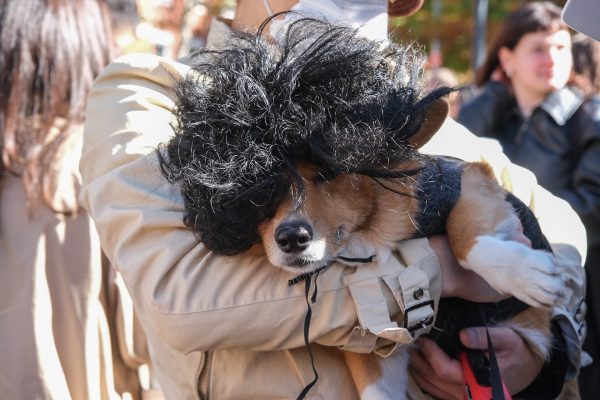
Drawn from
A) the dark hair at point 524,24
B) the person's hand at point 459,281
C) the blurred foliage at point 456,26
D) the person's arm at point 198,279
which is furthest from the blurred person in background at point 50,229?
the blurred foliage at point 456,26

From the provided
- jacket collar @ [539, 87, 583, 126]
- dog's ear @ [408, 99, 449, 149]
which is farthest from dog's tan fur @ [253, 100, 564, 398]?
jacket collar @ [539, 87, 583, 126]

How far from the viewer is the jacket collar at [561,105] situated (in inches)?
171

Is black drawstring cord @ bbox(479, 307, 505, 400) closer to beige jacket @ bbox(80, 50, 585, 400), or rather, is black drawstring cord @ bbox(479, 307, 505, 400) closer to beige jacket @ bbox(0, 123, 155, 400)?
beige jacket @ bbox(80, 50, 585, 400)

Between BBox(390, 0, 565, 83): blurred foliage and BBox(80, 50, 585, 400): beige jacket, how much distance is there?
10.8 meters

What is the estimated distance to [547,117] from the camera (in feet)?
14.3

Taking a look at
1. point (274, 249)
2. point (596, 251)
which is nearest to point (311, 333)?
point (274, 249)

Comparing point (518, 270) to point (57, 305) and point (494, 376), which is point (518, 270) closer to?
point (494, 376)

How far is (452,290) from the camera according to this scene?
7.00 feet

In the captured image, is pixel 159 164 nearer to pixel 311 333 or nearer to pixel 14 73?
pixel 311 333

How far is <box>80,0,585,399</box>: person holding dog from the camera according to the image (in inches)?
73.6

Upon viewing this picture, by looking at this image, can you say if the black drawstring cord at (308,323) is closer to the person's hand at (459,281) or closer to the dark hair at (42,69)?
the person's hand at (459,281)

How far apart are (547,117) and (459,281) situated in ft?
8.25

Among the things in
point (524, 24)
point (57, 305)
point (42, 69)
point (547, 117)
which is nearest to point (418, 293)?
point (57, 305)

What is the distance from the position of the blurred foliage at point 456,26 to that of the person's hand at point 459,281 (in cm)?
1064
